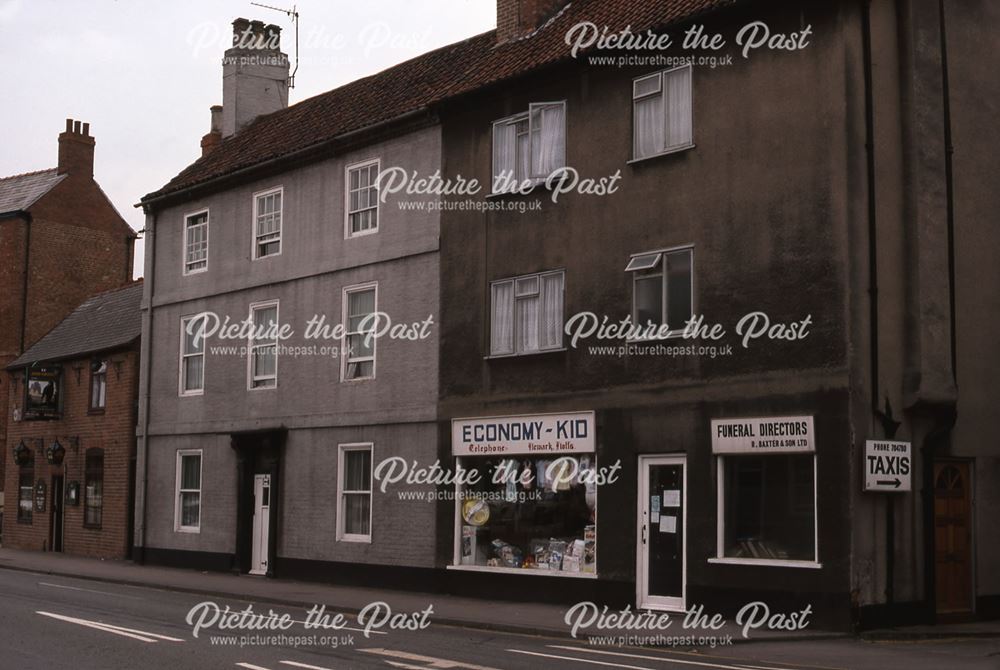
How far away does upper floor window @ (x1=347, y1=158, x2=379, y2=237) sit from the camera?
25.8 metres

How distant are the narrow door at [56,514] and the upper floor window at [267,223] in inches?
493

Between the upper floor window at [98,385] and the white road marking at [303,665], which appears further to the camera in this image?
the upper floor window at [98,385]

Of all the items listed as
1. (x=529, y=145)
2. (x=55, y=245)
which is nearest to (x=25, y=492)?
(x=55, y=245)

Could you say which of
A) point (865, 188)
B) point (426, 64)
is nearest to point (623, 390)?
point (865, 188)

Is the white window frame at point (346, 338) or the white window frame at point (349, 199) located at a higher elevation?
the white window frame at point (349, 199)

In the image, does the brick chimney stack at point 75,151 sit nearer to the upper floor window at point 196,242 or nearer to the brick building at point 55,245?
the brick building at point 55,245

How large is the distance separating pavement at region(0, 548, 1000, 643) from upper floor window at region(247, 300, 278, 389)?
441cm

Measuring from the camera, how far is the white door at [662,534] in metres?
18.8

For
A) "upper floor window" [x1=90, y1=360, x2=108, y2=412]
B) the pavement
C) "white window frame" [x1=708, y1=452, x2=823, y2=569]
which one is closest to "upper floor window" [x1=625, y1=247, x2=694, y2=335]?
"white window frame" [x1=708, y1=452, x2=823, y2=569]

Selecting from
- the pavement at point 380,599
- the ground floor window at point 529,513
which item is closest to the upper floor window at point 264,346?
the pavement at point 380,599

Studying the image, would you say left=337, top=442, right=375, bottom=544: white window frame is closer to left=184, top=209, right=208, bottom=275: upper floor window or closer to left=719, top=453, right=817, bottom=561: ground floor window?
left=184, top=209, right=208, bottom=275: upper floor window

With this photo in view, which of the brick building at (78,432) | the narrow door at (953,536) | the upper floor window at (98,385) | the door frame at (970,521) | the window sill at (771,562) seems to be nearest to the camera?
the window sill at (771,562)

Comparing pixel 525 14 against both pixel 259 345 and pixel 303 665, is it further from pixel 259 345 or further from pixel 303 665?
pixel 303 665

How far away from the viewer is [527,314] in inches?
866
